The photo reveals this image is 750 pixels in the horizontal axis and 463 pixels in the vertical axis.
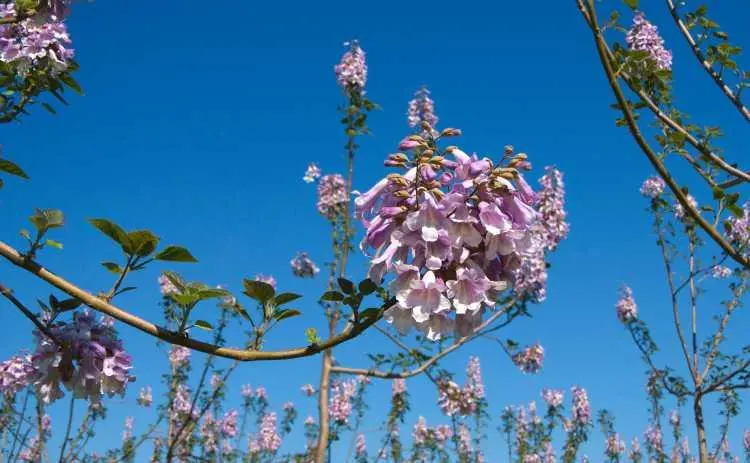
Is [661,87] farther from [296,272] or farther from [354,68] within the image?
[296,272]

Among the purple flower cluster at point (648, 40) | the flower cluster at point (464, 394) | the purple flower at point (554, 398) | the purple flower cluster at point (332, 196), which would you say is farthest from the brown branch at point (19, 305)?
the purple flower at point (554, 398)

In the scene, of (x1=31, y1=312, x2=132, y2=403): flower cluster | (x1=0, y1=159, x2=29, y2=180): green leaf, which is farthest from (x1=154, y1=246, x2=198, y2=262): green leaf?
(x1=0, y1=159, x2=29, y2=180): green leaf

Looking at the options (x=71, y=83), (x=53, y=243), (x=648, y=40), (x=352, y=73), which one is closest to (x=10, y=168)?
(x=53, y=243)

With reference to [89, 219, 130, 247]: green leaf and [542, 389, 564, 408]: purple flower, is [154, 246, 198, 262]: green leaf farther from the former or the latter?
[542, 389, 564, 408]: purple flower

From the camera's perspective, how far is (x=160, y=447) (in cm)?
1070

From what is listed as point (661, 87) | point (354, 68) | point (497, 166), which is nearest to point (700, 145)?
point (661, 87)

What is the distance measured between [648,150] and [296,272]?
338 inches

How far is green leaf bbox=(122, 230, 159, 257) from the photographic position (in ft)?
4.64

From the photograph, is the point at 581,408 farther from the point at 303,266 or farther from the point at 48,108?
the point at 48,108

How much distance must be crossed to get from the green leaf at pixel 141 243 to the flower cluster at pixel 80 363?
0.31m

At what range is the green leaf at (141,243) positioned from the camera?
1.41 m

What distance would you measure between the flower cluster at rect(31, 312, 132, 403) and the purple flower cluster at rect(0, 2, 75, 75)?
1287mm

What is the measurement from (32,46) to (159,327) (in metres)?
1.71

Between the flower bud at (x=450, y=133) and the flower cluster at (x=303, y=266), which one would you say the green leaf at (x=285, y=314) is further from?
the flower cluster at (x=303, y=266)
